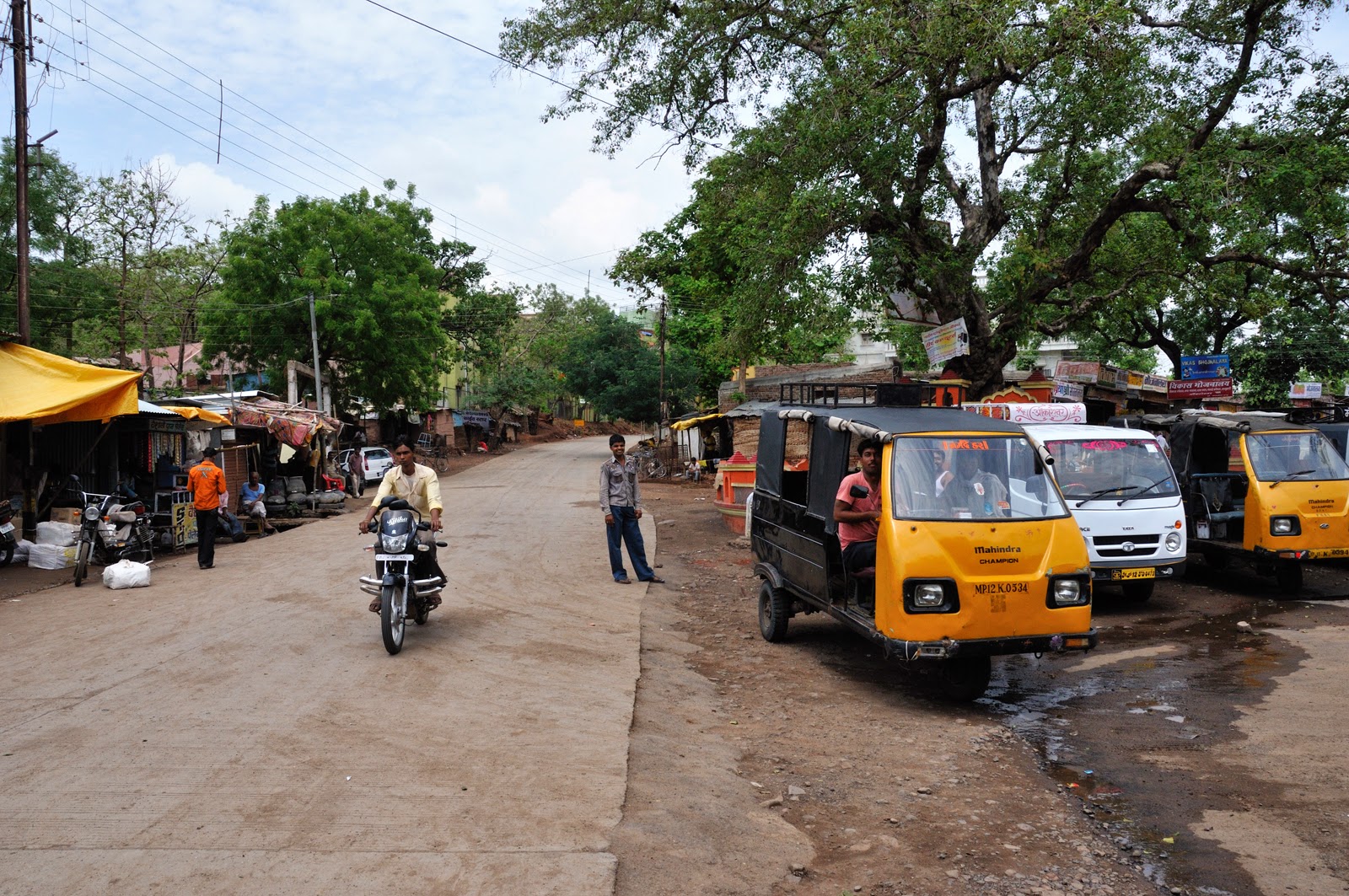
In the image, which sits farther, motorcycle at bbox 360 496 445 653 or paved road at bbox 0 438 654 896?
motorcycle at bbox 360 496 445 653

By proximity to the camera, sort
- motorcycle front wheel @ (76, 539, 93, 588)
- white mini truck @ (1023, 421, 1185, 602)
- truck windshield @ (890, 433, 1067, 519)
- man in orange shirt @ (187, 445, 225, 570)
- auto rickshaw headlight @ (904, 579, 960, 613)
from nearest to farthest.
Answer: auto rickshaw headlight @ (904, 579, 960, 613) < truck windshield @ (890, 433, 1067, 519) < white mini truck @ (1023, 421, 1185, 602) < motorcycle front wheel @ (76, 539, 93, 588) < man in orange shirt @ (187, 445, 225, 570)

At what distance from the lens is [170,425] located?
683 inches

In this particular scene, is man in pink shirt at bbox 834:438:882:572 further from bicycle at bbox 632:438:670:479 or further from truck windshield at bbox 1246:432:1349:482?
bicycle at bbox 632:438:670:479

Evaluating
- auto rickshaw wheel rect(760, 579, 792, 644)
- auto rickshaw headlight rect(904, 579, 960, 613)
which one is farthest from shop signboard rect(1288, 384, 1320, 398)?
auto rickshaw headlight rect(904, 579, 960, 613)

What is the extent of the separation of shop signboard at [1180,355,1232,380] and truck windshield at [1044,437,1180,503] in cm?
1859

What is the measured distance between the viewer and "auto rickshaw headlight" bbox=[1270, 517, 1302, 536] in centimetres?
1126

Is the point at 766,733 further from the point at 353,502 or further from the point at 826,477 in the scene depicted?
the point at 353,502

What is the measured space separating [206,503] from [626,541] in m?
5.94

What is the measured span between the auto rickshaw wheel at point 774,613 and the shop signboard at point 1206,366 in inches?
917

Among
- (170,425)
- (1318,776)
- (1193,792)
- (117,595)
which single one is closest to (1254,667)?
(1318,776)

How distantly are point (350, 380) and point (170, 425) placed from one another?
18.6 m

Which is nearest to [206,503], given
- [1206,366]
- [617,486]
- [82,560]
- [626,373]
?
[82,560]

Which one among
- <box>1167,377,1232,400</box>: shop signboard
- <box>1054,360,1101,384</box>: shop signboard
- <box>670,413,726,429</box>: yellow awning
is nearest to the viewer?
<box>1054,360,1101,384</box>: shop signboard

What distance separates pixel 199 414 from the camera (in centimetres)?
1725
